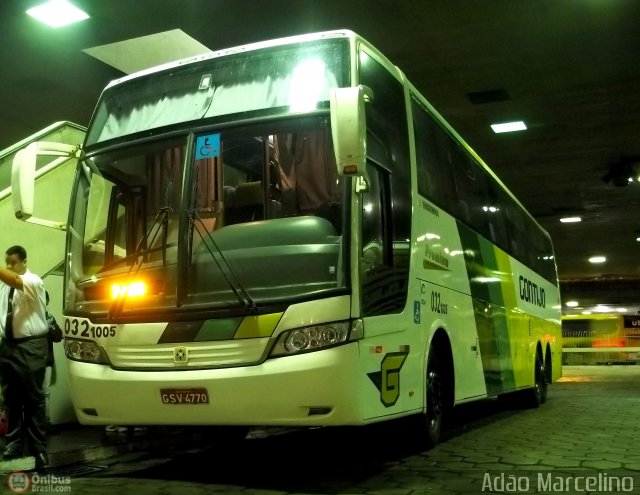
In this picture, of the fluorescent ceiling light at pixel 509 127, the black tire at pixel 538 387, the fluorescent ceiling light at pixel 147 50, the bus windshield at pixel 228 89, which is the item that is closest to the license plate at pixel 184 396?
the bus windshield at pixel 228 89

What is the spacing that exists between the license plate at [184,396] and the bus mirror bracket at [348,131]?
1.98 m

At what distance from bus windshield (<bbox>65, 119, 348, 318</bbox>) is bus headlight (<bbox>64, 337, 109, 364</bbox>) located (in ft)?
0.86

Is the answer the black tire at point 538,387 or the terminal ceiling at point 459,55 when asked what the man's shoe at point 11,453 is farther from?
the black tire at point 538,387

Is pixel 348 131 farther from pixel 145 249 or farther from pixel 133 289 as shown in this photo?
pixel 133 289

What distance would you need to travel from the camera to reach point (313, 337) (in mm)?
5113

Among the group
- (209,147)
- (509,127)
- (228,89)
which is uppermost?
(509,127)

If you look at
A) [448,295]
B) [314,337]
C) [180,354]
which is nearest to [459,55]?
[448,295]

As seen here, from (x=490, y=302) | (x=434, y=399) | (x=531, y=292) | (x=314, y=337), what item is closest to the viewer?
(x=314, y=337)

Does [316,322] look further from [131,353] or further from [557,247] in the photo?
[557,247]

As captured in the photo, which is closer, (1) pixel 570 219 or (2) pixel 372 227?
(2) pixel 372 227

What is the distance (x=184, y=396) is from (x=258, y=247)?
128cm

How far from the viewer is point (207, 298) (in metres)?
5.43

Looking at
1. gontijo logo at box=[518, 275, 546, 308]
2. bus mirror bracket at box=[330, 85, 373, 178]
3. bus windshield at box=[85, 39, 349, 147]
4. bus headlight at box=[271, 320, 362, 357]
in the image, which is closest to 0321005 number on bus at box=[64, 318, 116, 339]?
bus headlight at box=[271, 320, 362, 357]

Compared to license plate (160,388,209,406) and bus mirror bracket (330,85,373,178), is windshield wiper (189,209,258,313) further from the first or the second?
bus mirror bracket (330,85,373,178)
